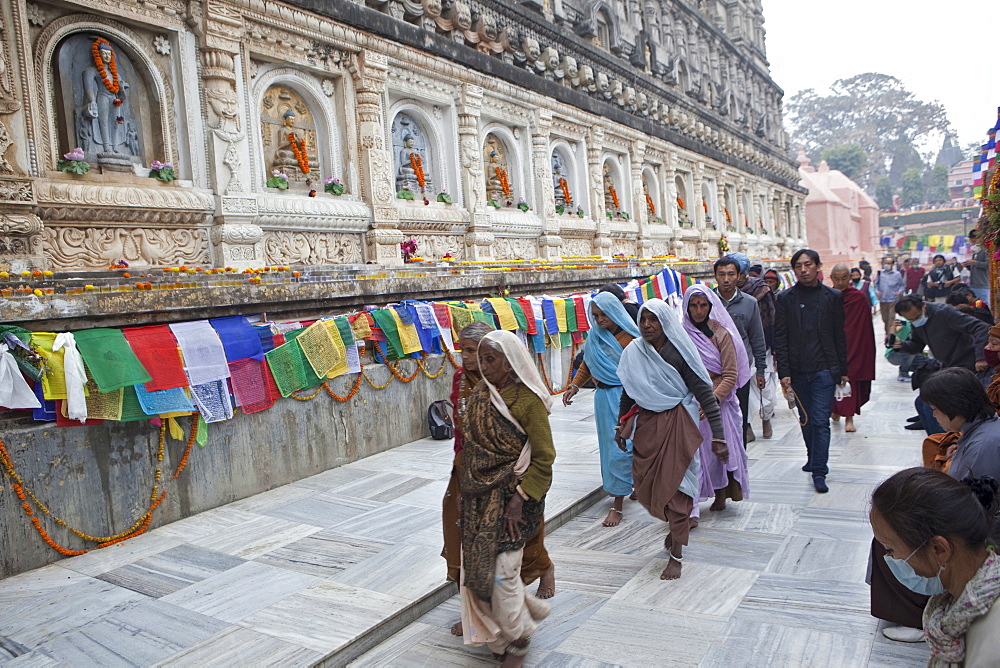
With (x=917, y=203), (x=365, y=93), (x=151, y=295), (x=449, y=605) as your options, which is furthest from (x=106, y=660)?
(x=917, y=203)

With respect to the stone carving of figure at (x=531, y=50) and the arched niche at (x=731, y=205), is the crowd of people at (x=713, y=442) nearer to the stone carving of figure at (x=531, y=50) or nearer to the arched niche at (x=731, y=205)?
the stone carving of figure at (x=531, y=50)

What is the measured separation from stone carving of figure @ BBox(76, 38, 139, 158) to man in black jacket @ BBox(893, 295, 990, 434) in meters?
8.45

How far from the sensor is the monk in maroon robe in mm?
5480

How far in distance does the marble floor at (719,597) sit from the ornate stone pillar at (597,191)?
12677 millimetres

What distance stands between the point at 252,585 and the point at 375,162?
822 centimetres

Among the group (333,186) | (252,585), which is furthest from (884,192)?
(252,585)

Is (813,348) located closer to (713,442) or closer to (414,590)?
(713,442)

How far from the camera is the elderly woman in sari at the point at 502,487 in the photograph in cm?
276

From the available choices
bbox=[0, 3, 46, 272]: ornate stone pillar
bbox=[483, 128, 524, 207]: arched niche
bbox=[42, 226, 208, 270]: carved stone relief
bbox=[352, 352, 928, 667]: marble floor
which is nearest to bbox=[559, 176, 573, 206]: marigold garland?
bbox=[483, 128, 524, 207]: arched niche

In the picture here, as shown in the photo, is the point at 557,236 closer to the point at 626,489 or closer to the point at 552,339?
the point at 552,339

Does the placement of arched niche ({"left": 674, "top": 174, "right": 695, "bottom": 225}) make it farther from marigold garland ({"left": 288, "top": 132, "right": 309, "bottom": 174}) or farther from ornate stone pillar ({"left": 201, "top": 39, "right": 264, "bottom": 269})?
ornate stone pillar ({"left": 201, "top": 39, "right": 264, "bottom": 269})

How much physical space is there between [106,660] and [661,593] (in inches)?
103

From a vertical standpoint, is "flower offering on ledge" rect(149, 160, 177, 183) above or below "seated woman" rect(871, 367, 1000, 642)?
above

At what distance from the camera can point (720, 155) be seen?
2602cm
